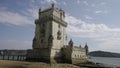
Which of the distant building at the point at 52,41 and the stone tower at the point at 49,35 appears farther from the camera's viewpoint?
the distant building at the point at 52,41

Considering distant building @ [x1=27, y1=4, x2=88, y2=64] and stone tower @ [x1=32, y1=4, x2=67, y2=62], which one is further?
distant building @ [x1=27, y1=4, x2=88, y2=64]

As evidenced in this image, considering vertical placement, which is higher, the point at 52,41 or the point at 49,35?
the point at 49,35

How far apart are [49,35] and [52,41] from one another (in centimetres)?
239

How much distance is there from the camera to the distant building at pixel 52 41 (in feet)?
168

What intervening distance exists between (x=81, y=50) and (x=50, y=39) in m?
15.4

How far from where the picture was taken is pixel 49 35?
51969 mm

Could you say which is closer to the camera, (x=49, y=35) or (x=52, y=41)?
(x=52, y=41)

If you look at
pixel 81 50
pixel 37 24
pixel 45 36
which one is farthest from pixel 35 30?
pixel 81 50

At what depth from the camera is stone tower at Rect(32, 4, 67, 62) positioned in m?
51.0

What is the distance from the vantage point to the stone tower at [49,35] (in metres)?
51.0

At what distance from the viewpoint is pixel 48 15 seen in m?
54.6

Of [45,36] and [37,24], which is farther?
[37,24]

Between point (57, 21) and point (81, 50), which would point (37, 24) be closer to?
point (57, 21)

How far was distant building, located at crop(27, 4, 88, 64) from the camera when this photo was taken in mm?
51281
